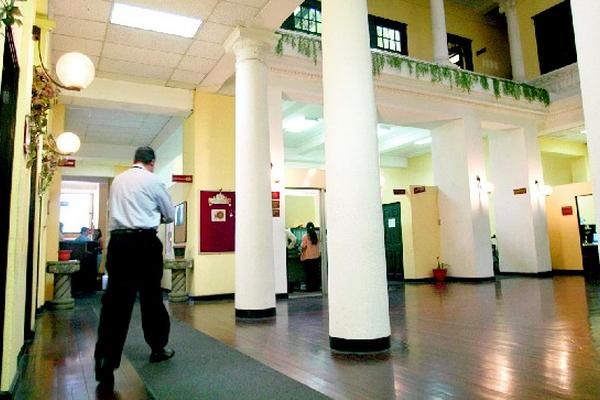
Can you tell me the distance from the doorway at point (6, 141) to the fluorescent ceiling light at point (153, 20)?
3.23 meters

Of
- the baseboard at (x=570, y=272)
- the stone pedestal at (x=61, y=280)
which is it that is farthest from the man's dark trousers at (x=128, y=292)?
the baseboard at (x=570, y=272)

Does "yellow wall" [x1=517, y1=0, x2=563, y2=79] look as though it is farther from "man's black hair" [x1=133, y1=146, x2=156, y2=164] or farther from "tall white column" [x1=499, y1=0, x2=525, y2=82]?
"man's black hair" [x1=133, y1=146, x2=156, y2=164]

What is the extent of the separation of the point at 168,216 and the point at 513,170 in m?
10.3

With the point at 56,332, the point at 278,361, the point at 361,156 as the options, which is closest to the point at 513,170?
the point at 361,156

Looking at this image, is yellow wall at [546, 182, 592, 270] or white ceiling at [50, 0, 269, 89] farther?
yellow wall at [546, 182, 592, 270]

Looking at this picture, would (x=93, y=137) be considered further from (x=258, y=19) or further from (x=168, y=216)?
(x=168, y=216)

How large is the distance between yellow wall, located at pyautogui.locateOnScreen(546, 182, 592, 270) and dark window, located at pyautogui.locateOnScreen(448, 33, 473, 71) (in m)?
4.37

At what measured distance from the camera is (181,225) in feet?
28.6

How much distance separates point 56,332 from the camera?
4.94 metres

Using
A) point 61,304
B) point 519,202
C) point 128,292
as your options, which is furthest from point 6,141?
point 519,202

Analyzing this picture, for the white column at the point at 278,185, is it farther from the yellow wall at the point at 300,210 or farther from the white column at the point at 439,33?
the yellow wall at the point at 300,210

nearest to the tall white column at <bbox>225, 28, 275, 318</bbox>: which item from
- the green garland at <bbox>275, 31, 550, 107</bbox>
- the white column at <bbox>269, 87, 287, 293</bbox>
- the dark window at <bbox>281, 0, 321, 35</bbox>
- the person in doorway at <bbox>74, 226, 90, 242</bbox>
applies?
the white column at <bbox>269, 87, 287, 293</bbox>

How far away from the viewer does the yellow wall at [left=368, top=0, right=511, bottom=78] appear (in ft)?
36.4

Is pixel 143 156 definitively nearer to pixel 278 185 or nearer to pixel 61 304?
pixel 278 185
